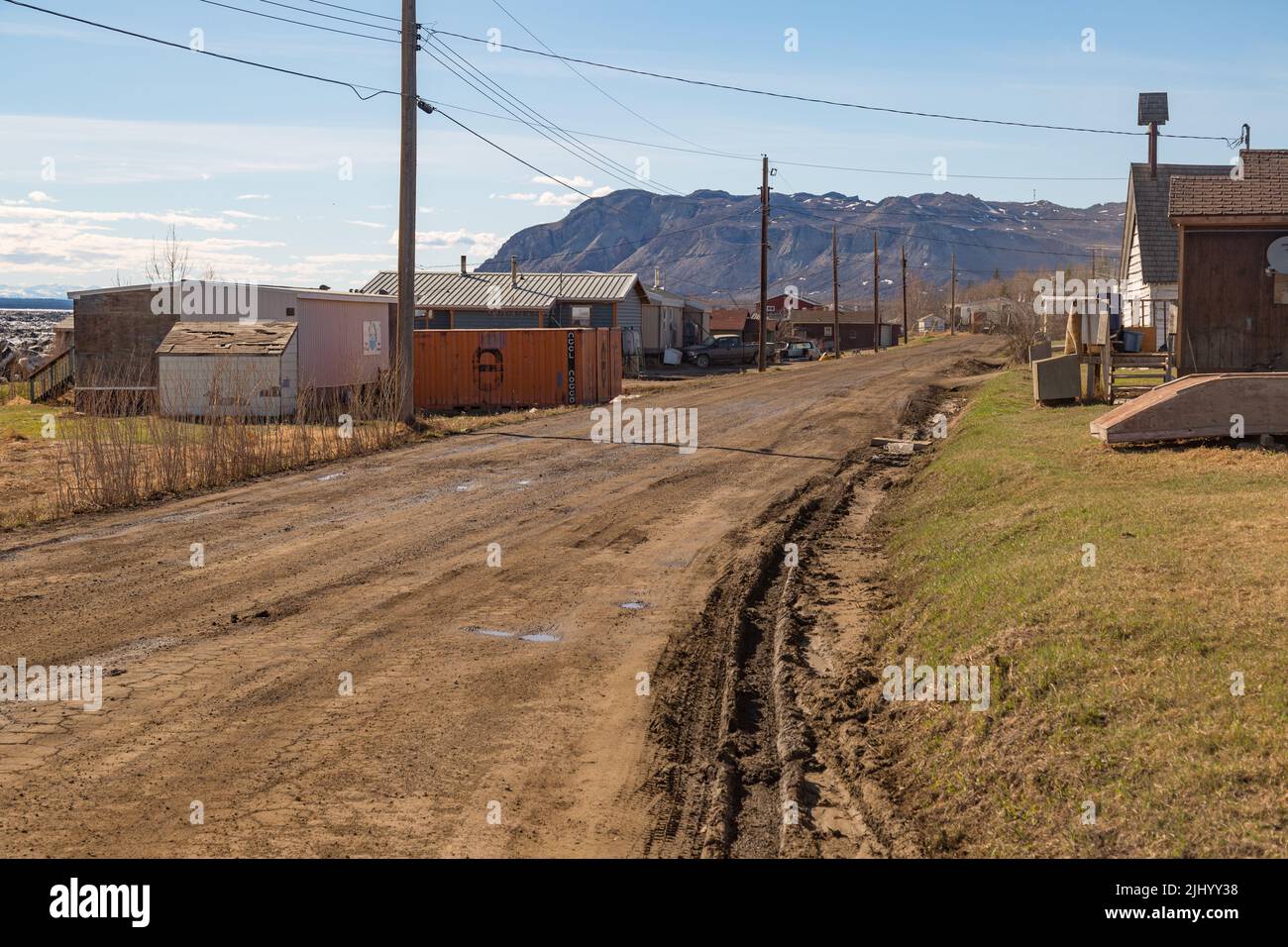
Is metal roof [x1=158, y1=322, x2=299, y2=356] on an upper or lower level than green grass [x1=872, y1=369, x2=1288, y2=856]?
upper

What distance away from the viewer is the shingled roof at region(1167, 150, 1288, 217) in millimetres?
19156

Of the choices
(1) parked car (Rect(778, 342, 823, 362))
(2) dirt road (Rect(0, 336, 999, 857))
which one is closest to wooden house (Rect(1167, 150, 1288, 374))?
(2) dirt road (Rect(0, 336, 999, 857))

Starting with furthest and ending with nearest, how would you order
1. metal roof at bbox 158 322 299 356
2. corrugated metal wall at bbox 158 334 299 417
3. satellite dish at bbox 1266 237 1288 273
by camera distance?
metal roof at bbox 158 322 299 356 < corrugated metal wall at bbox 158 334 299 417 < satellite dish at bbox 1266 237 1288 273

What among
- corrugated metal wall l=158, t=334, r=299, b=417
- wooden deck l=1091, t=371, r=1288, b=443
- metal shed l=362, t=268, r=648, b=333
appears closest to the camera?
wooden deck l=1091, t=371, r=1288, b=443

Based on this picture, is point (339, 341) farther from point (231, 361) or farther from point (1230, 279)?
point (1230, 279)

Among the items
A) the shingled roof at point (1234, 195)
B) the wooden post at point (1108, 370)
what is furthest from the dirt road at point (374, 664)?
the shingled roof at point (1234, 195)

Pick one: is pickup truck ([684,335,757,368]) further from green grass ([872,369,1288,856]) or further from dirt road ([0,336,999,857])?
green grass ([872,369,1288,856])

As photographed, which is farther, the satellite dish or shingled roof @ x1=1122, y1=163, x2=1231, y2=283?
shingled roof @ x1=1122, y1=163, x2=1231, y2=283

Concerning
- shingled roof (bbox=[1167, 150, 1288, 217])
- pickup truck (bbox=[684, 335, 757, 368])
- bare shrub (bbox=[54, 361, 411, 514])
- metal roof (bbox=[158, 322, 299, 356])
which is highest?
shingled roof (bbox=[1167, 150, 1288, 217])

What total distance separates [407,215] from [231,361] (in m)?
6.18

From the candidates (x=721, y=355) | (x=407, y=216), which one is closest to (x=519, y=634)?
(x=407, y=216)

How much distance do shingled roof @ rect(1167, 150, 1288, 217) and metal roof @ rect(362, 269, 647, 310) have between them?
37.0 meters
